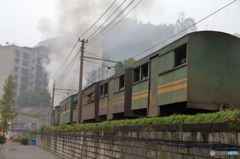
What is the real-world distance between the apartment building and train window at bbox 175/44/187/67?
95.9 meters

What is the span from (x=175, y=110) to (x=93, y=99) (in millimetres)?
11007

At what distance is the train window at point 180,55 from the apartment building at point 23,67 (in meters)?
95.9

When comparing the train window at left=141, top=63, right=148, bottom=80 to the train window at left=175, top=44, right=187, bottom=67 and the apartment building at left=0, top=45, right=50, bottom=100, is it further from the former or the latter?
the apartment building at left=0, top=45, right=50, bottom=100

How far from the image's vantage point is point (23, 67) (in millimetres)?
114000

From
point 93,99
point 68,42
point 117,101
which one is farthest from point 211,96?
point 68,42

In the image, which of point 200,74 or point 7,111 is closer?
point 200,74

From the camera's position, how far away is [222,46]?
33.3ft

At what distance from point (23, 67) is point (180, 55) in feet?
366

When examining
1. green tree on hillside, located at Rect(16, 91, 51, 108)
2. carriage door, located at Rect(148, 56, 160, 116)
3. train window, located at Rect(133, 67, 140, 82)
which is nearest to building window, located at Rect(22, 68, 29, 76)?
green tree on hillside, located at Rect(16, 91, 51, 108)

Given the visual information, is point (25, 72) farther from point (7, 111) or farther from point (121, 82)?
point (121, 82)

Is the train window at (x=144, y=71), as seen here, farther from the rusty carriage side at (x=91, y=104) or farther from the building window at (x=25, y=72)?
the building window at (x=25, y=72)

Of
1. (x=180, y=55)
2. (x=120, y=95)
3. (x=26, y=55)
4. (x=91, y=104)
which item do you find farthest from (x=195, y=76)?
(x=26, y=55)

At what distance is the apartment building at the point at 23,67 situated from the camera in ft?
341

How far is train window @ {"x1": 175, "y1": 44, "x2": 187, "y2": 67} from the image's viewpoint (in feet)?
33.5
